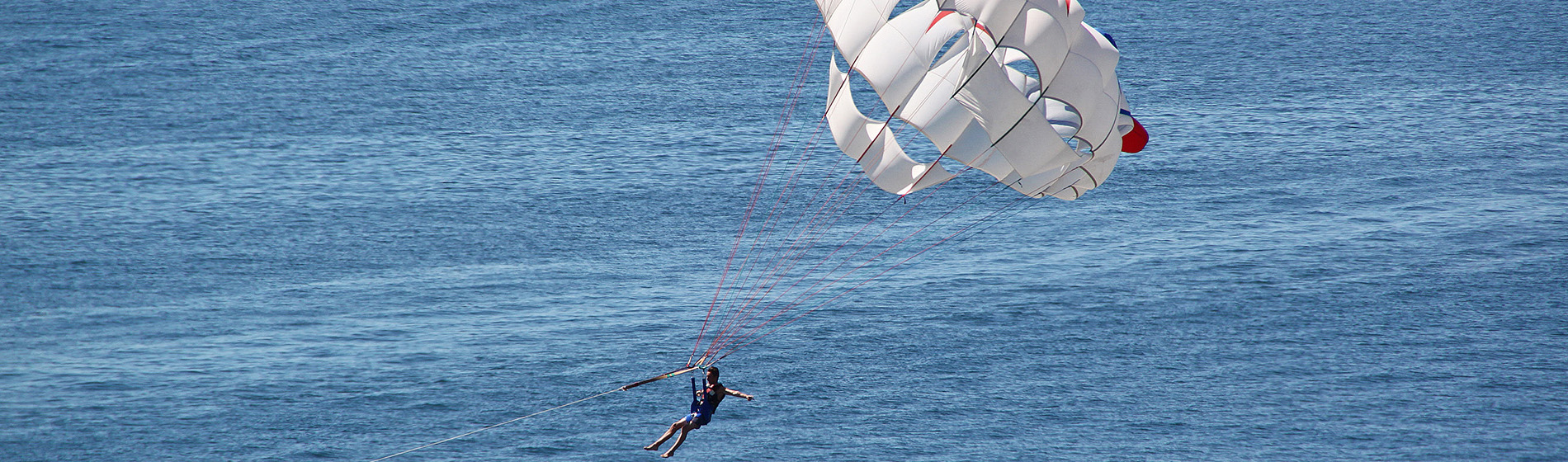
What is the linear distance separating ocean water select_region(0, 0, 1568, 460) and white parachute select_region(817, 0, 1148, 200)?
4174 cm

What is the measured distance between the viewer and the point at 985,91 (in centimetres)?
3288

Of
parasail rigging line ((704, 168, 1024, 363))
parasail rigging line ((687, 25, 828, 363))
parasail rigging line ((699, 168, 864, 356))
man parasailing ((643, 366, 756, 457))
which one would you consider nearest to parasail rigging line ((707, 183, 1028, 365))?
parasail rigging line ((704, 168, 1024, 363))

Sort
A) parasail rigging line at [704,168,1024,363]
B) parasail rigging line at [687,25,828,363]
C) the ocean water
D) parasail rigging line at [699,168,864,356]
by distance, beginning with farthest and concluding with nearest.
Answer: parasail rigging line at [699,168,864,356]
parasail rigging line at [687,25,828,363]
parasail rigging line at [704,168,1024,363]
the ocean water

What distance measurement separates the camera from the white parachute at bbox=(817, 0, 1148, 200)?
104 ft

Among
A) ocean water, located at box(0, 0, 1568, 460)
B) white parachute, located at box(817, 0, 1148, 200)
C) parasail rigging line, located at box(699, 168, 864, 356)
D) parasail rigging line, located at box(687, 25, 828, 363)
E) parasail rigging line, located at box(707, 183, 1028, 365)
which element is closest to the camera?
white parachute, located at box(817, 0, 1148, 200)

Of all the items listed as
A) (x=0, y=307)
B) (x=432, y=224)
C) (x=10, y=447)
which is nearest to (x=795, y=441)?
→ (x=432, y=224)

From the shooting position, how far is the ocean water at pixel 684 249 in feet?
255

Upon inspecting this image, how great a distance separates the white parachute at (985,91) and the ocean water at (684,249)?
41742 millimetres

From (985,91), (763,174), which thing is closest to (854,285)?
(763,174)

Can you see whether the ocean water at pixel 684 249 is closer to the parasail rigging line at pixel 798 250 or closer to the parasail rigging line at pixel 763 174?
the parasail rigging line at pixel 763 174

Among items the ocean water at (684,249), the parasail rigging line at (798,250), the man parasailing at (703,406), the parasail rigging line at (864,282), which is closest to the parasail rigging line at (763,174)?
the ocean water at (684,249)

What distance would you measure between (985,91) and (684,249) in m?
59.6

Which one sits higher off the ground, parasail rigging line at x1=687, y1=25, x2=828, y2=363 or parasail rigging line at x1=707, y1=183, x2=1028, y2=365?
parasail rigging line at x1=687, y1=25, x2=828, y2=363

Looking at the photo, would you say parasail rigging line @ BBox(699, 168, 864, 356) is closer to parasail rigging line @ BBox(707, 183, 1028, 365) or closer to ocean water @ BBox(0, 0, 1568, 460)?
parasail rigging line @ BBox(707, 183, 1028, 365)
